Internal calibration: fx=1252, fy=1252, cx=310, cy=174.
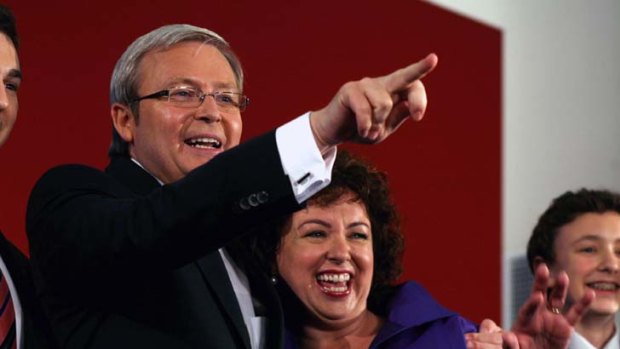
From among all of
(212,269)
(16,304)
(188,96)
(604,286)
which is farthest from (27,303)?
(604,286)

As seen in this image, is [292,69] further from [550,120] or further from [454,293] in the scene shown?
[550,120]

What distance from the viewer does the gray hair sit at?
1624 mm

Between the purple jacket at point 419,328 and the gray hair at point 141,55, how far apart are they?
0.51 metres

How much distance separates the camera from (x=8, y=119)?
1.68m

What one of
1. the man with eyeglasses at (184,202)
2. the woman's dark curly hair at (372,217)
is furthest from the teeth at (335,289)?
the man with eyeglasses at (184,202)

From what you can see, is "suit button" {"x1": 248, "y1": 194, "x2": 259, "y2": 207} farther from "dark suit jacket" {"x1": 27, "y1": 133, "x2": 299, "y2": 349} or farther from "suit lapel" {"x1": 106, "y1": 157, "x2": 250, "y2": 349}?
"suit lapel" {"x1": 106, "y1": 157, "x2": 250, "y2": 349}

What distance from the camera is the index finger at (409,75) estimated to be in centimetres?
113

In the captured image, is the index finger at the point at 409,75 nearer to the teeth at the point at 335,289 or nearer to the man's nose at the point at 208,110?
the man's nose at the point at 208,110

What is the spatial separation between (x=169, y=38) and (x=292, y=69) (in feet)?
5.46

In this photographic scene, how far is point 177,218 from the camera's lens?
123 centimetres

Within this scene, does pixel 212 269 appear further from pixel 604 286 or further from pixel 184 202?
pixel 604 286

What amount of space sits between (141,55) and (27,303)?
0.36 metres

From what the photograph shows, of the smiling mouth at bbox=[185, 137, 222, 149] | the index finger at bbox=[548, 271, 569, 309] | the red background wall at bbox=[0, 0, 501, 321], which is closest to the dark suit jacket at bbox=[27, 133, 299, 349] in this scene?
the smiling mouth at bbox=[185, 137, 222, 149]

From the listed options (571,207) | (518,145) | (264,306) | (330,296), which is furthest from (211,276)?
(518,145)
